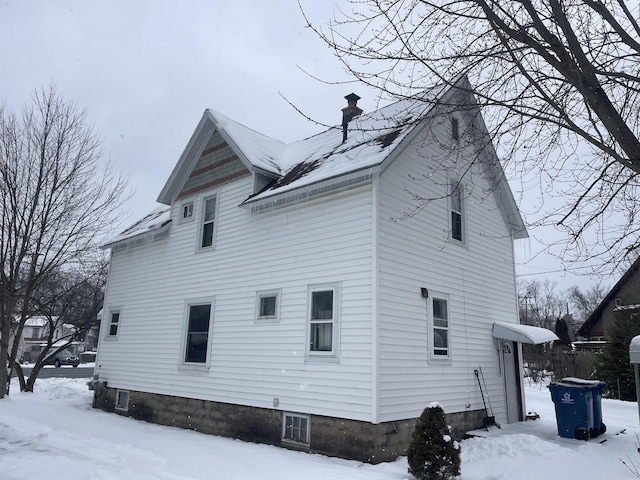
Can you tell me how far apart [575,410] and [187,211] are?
36.0 feet

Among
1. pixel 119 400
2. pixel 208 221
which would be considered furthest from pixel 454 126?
pixel 119 400

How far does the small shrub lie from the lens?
277 inches

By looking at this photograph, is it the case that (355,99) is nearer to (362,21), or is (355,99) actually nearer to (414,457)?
(362,21)

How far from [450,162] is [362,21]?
272 inches

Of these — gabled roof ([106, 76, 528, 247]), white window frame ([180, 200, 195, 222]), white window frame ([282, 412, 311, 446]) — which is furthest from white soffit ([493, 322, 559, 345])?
white window frame ([180, 200, 195, 222])

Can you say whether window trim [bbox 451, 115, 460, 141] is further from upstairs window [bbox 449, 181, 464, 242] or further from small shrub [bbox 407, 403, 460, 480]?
small shrub [bbox 407, 403, 460, 480]

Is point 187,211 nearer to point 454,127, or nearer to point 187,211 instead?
point 187,211

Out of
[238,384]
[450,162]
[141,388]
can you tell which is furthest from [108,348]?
[450,162]

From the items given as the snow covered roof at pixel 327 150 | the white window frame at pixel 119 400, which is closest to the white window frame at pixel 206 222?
the snow covered roof at pixel 327 150

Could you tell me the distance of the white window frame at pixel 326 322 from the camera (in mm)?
9180

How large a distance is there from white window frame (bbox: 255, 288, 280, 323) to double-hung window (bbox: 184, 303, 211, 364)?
6.10 feet

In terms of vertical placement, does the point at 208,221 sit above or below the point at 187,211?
Result: below

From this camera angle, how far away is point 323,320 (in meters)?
9.54

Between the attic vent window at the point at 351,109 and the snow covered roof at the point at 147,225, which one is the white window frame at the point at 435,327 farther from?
the snow covered roof at the point at 147,225
